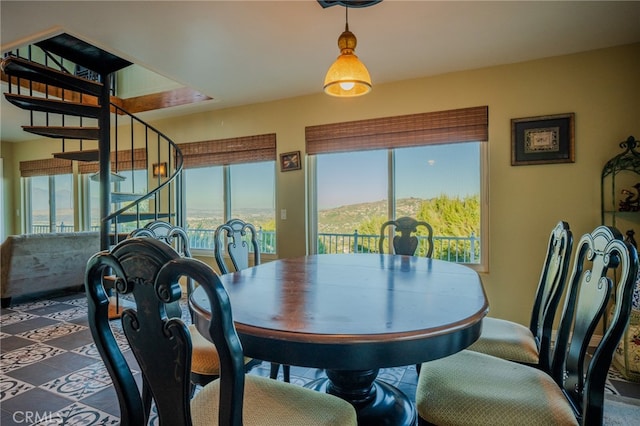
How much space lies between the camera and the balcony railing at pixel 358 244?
11.0ft

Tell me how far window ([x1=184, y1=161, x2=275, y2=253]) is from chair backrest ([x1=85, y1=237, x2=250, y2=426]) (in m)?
3.47

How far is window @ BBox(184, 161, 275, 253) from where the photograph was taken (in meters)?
4.39

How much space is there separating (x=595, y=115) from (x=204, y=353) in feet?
11.0

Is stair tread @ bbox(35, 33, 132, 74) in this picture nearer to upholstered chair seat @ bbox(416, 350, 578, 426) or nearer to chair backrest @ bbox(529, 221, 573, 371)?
upholstered chair seat @ bbox(416, 350, 578, 426)

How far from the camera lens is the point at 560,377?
4.59 feet

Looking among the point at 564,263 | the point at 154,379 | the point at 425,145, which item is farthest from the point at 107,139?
the point at 564,263

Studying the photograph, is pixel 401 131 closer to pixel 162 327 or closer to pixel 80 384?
pixel 162 327

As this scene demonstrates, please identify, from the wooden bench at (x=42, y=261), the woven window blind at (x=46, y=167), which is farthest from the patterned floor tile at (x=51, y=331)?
the woven window blind at (x=46, y=167)

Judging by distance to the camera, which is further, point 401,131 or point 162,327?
point 401,131

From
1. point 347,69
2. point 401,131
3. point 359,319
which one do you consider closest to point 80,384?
point 359,319

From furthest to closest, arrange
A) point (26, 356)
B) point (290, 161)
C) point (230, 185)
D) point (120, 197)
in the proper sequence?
point (230, 185) < point (290, 161) < point (120, 197) < point (26, 356)

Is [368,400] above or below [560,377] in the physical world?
below

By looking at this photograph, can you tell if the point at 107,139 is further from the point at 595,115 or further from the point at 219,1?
the point at 595,115

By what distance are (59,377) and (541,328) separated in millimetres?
2886
